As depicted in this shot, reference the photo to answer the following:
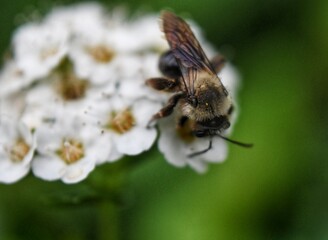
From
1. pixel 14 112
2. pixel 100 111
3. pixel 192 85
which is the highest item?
pixel 192 85

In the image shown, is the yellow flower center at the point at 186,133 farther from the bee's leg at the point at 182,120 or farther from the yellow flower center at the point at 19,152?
the yellow flower center at the point at 19,152

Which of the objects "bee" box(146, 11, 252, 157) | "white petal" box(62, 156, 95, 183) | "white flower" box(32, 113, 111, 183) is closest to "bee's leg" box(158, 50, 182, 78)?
"bee" box(146, 11, 252, 157)

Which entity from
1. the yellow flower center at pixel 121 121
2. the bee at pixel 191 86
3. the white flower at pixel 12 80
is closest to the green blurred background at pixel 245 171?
the yellow flower center at pixel 121 121

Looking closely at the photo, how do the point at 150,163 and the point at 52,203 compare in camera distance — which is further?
the point at 150,163

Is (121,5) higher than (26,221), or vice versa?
(121,5)

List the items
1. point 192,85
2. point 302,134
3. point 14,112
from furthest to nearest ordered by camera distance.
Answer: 1. point 302,134
2. point 14,112
3. point 192,85

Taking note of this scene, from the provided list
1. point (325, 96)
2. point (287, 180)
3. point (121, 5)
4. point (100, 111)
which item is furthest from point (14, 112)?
point (325, 96)

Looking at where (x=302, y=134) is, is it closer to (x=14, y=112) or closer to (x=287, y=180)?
(x=287, y=180)
